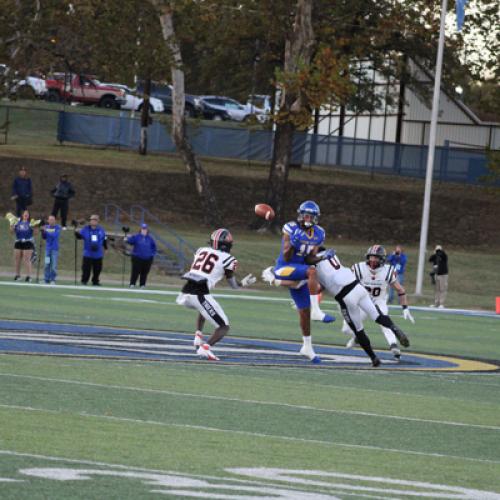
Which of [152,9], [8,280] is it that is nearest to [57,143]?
[152,9]

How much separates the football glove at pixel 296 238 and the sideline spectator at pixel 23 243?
1870 cm

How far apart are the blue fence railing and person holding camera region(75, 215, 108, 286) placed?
25.5m

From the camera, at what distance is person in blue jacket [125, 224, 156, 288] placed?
125ft

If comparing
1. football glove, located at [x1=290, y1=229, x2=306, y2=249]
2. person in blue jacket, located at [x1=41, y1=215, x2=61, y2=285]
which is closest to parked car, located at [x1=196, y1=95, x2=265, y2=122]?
person in blue jacket, located at [x1=41, y1=215, x2=61, y2=285]

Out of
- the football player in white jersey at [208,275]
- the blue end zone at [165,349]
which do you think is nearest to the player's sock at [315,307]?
the blue end zone at [165,349]

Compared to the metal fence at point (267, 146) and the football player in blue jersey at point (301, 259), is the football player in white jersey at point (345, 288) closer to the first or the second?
the football player in blue jersey at point (301, 259)

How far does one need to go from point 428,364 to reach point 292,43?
3071 centimetres

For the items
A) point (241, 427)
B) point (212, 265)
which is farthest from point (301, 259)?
point (241, 427)

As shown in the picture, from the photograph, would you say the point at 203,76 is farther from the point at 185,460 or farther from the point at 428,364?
the point at 185,460

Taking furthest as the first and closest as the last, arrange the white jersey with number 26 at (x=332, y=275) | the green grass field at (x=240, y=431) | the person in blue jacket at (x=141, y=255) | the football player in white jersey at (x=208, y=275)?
the person in blue jacket at (x=141, y=255) → the white jersey with number 26 at (x=332, y=275) → the football player in white jersey at (x=208, y=275) → the green grass field at (x=240, y=431)

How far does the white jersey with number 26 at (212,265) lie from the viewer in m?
18.1

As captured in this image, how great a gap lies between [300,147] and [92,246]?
93.3 ft

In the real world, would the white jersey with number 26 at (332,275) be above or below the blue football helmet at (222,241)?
below

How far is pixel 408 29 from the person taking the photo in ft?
177
